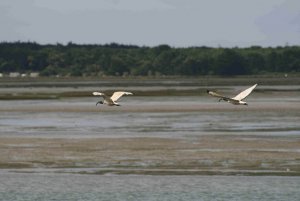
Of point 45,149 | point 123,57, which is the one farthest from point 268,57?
point 45,149

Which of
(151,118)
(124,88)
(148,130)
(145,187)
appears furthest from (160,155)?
(124,88)

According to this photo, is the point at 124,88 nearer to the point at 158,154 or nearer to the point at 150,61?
the point at 158,154

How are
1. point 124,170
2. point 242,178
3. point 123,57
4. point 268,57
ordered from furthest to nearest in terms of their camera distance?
point 123,57
point 268,57
point 124,170
point 242,178

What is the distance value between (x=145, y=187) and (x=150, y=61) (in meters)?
137

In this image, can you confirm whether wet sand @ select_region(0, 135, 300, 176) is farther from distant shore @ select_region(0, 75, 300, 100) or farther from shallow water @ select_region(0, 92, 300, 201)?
distant shore @ select_region(0, 75, 300, 100)

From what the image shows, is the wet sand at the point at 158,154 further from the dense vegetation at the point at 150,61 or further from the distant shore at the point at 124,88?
the dense vegetation at the point at 150,61

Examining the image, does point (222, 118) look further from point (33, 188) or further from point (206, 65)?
point (206, 65)

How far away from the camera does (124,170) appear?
1188 inches

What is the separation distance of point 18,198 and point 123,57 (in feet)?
477

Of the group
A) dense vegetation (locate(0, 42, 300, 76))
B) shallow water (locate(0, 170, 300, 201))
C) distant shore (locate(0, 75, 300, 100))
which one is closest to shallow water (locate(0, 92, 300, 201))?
shallow water (locate(0, 170, 300, 201))

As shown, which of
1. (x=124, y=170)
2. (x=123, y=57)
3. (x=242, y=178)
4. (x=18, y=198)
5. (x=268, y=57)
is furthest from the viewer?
(x=123, y=57)

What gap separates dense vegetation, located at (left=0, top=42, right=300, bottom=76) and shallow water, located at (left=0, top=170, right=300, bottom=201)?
120m

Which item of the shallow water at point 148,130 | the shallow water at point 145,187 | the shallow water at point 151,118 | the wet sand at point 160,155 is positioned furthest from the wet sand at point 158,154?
the shallow water at point 151,118

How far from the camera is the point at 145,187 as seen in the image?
27.5 metres
